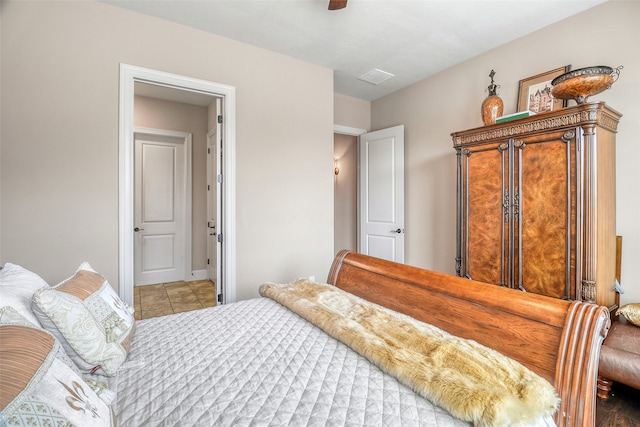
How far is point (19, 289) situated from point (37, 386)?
0.64m

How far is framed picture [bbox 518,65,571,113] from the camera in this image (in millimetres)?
2609

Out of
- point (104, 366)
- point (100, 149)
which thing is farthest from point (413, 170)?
point (104, 366)

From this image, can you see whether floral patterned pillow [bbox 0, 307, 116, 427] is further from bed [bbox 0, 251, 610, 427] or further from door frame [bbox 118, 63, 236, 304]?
door frame [bbox 118, 63, 236, 304]

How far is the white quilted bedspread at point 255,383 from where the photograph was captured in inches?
35.3

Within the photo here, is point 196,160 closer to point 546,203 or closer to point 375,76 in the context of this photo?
point 375,76

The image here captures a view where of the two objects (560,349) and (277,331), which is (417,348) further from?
(277,331)

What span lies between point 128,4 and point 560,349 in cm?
350

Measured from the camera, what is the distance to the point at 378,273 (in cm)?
193

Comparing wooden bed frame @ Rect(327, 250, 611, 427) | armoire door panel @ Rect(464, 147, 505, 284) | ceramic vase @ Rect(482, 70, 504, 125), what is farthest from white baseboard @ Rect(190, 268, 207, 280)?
ceramic vase @ Rect(482, 70, 504, 125)

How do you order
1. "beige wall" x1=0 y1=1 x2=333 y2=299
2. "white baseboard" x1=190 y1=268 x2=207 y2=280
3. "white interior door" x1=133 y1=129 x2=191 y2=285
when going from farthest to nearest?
"white baseboard" x1=190 y1=268 x2=207 y2=280, "white interior door" x1=133 y1=129 x2=191 y2=285, "beige wall" x1=0 y1=1 x2=333 y2=299

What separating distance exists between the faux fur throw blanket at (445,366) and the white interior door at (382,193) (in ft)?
8.11

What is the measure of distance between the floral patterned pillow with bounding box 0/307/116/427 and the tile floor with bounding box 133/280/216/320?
2721 millimetres

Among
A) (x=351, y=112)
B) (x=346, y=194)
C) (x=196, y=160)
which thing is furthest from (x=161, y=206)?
(x=351, y=112)

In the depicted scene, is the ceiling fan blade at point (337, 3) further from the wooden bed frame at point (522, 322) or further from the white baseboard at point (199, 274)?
the white baseboard at point (199, 274)
